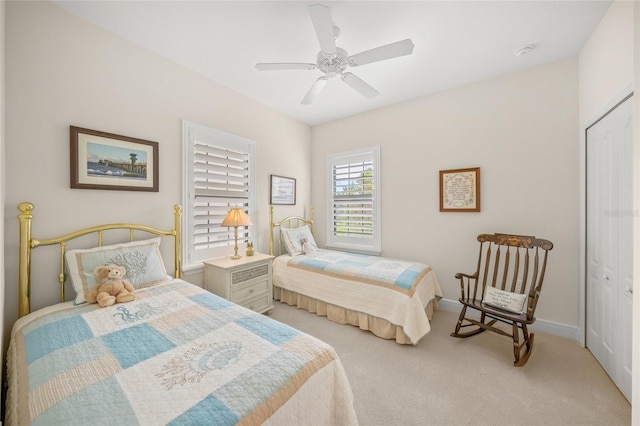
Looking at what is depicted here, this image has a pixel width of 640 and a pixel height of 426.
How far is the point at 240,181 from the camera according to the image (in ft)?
10.7

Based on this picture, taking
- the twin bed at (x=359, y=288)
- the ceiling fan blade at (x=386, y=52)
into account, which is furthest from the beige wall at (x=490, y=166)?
the ceiling fan blade at (x=386, y=52)

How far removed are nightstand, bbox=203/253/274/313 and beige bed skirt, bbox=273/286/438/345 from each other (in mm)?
406

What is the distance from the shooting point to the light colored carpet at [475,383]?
1555 millimetres

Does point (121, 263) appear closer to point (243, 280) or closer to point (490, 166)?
point (243, 280)

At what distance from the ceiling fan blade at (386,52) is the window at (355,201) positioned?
1.87 meters

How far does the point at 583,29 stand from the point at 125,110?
415cm

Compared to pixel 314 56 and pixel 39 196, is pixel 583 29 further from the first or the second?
pixel 39 196

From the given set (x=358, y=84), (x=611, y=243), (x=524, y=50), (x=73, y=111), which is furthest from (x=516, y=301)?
(x=73, y=111)

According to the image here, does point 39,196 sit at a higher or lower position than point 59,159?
lower

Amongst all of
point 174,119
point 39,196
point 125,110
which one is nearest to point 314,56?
point 174,119

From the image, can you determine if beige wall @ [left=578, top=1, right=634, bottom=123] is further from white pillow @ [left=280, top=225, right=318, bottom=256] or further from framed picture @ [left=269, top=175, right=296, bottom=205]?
framed picture @ [left=269, top=175, right=296, bottom=205]

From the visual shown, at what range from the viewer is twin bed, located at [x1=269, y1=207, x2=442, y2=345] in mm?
2361

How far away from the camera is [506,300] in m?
2.25

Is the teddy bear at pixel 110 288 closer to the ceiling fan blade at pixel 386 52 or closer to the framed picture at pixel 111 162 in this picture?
the framed picture at pixel 111 162
